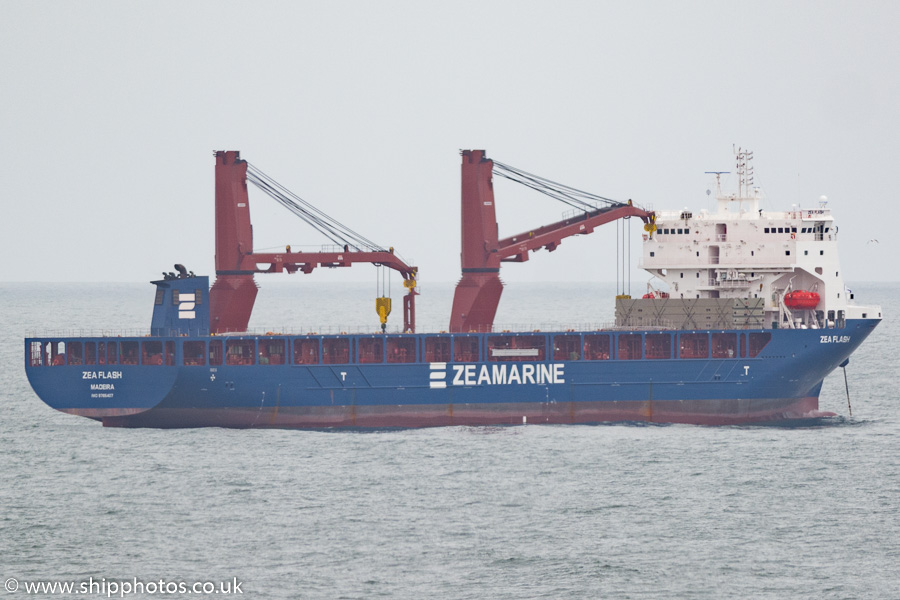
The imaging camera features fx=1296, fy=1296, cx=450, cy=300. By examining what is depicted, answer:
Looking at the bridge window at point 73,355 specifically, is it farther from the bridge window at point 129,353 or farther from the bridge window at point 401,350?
the bridge window at point 401,350

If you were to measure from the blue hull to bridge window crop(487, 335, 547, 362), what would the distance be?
143 millimetres

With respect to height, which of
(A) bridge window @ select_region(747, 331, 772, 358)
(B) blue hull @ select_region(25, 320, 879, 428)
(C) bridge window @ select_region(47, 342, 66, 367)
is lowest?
(B) blue hull @ select_region(25, 320, 879, 428)

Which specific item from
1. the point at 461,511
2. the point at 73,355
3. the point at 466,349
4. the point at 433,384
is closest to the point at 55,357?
the point at 73,355

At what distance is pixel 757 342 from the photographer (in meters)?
60.2

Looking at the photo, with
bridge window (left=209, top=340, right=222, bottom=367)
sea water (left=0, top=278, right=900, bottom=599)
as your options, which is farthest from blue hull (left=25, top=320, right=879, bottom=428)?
sea water (left=0, top=278, right=900, bottom=599)

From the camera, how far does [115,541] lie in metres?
40.1

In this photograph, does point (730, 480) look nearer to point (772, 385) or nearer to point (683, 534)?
point (683, 534)

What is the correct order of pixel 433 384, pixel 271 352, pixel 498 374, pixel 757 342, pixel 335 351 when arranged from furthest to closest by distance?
pixel 757 342, pixel 335 351, pixel 498 374, pixel 271 352, pixel 433 384

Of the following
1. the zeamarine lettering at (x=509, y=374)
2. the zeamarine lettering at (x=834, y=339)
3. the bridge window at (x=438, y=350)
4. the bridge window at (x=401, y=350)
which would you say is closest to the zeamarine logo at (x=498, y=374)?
the zeamarine lettering at (x=509, y=374)

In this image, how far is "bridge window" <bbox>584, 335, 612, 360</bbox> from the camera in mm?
60031

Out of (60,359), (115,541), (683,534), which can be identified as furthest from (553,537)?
(60,359)

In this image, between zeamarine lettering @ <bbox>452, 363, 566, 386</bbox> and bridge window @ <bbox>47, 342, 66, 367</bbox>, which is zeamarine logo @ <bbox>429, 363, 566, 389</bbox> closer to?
zeamarine lettering @ <bbox>452, 363, 566, 386</bbox>

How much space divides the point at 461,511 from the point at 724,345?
2161 centimetres

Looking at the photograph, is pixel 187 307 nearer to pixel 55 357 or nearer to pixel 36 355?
pixel 55 357
